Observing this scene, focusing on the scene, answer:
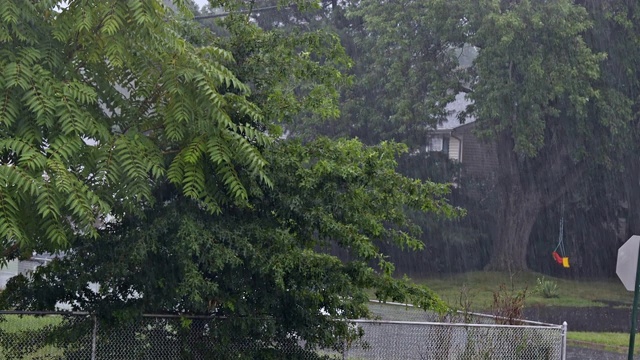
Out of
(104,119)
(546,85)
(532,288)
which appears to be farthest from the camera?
(532,288)

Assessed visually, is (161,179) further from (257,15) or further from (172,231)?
(257,15)

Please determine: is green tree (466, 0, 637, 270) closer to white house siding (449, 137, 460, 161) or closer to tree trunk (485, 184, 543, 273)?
tree trunk (485, 184, 543, 273)

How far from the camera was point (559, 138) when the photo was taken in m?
37.1

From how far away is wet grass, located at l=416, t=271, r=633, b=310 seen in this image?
32656 millimetres

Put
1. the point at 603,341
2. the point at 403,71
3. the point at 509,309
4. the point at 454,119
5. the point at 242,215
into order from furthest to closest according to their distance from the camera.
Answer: the point at 454,119
the point at 403,71
the point at 603,341
the point at 509,309
the point at 242,215

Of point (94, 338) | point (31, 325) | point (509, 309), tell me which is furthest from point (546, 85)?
A: point (31, 325)

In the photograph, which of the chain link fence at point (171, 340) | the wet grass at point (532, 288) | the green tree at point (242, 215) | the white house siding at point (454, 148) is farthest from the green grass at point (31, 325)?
the white house siding at point (454, 148)

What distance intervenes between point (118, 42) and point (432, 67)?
2857cm

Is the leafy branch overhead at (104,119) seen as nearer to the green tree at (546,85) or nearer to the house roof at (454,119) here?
the green tree at (546,85)

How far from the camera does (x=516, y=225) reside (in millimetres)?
39156

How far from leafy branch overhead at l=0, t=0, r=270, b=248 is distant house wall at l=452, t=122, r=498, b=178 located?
34338 mm

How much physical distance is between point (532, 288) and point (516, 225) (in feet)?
12.7

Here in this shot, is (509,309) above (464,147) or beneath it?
beneath

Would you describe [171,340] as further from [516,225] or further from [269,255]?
[516,225]
